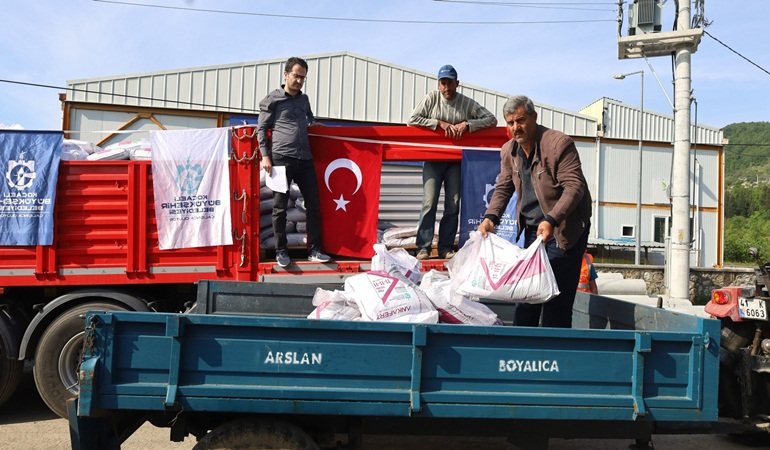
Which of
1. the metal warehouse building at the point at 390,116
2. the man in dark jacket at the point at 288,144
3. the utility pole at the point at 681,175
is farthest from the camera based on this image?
the metal warehouse building at the point at 390,116

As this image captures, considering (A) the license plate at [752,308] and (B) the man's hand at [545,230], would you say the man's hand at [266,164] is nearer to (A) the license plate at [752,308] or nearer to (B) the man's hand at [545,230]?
(B) the man's hand at [545,230]

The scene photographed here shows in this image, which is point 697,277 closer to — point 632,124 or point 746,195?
point 632,124

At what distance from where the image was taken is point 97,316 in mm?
2893

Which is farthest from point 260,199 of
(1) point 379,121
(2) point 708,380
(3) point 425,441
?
(1) point 379,121

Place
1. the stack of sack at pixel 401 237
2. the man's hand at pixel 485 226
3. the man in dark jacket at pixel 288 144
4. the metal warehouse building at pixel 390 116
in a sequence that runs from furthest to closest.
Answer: the metal warehouse building at pixel 390 116 → the stack of sack at pixel 401 237 → the man in dark jacket at pixel 288 144 → the man's hand at pixel 485 226

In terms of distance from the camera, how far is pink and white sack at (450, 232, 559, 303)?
3559 mm

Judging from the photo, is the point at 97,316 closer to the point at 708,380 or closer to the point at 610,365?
the point at 610,365

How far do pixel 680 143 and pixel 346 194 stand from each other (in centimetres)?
922

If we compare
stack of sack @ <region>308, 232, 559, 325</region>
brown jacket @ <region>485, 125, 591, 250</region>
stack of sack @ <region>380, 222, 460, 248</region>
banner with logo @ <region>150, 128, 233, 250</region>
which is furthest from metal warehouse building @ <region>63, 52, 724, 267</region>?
brown jacket @ <region>485, 125, 591, 250</region>

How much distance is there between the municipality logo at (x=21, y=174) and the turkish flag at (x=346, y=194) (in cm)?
256

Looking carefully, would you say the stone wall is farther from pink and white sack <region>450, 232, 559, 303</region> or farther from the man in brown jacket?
pink and white sack <region>450, 232, 559, 303</region>

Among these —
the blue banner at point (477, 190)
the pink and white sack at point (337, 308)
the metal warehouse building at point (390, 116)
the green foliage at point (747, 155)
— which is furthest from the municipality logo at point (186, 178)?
the green foliage at point (747, 155)

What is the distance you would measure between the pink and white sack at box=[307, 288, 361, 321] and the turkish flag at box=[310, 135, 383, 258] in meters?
2.05

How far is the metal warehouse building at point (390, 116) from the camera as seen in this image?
1606 centimetres
